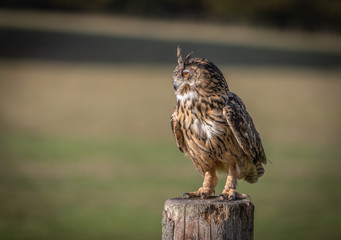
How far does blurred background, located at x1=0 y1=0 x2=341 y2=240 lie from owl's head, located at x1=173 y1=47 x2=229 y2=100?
0.78 m

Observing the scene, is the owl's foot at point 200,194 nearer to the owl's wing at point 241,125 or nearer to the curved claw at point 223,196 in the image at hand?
the curved claw at point 223,196

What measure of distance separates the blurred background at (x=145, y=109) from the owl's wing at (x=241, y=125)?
0.42 m

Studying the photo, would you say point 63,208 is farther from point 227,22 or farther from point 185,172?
point 227,22

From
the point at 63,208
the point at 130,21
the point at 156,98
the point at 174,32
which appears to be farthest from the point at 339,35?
the point at 63,208

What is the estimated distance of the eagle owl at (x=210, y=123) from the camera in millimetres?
3791

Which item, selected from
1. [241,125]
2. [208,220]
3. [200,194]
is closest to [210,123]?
[241,125]

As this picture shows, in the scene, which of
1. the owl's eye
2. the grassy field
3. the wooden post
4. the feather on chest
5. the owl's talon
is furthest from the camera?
the grassy field

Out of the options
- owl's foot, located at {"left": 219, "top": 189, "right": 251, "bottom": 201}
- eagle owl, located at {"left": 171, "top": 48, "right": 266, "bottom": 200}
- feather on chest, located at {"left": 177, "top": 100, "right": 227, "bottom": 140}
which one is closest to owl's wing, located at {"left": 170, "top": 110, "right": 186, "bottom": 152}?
eagle owl, located at {"left": 171, "top": 48, "right": 266, "bottom": 200}

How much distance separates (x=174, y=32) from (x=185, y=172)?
33373 mm

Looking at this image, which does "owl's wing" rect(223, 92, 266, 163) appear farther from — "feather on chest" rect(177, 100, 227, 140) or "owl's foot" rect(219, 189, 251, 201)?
"owl's foot" rect(219, 189, 251, 201)

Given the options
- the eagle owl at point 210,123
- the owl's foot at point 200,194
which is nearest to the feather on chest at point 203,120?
the eagle owl at point 210,123

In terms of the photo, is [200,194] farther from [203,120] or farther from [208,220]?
[208,220]

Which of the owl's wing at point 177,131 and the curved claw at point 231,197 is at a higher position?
the owl's wing at point 177,131

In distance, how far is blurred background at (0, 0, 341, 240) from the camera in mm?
11820
